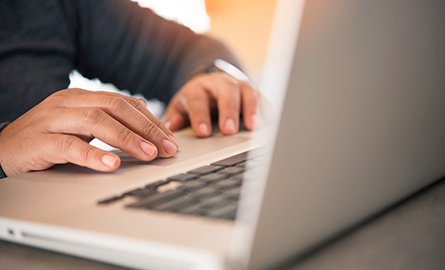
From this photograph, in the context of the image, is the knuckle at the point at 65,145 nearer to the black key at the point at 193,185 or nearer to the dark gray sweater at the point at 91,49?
the black key at the point at 193,185

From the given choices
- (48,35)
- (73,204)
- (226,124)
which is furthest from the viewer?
(48,35)

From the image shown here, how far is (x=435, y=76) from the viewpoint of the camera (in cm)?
22

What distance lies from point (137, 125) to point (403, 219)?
328 mm

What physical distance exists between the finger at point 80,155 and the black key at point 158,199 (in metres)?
0.14

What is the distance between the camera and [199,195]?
0.20 m

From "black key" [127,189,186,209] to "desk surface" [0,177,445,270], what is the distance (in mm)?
42

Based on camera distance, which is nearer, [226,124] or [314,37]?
[314,37]

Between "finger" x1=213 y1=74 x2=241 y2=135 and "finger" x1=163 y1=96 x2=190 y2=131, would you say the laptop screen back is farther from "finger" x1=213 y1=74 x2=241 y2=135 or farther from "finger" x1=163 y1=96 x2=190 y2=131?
"finger" x1=163 y1=96 x2=190 y2=131

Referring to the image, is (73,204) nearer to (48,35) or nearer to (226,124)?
(226,124)

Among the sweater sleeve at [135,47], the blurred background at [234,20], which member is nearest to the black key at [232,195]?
the sweater sleeve at [135,47]

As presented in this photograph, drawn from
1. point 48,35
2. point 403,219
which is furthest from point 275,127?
point 48,35

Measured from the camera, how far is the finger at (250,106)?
59 centimetres

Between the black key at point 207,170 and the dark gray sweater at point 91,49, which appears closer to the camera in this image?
the black key at point 207,170

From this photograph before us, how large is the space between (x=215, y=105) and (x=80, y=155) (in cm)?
39
